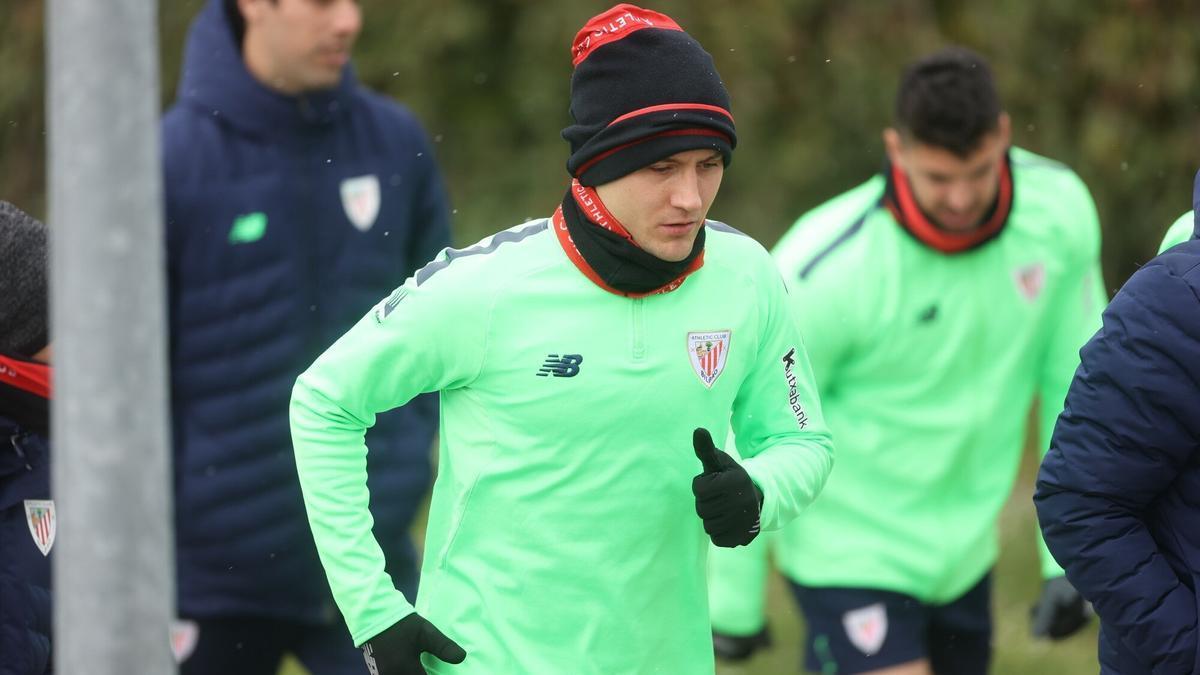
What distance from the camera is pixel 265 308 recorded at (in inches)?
211

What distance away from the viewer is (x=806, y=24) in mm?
11430

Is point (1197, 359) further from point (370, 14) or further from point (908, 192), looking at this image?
point (370, 14)

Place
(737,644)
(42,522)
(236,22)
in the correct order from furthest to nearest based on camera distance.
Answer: (737,644) < (236,22) < (42,522)

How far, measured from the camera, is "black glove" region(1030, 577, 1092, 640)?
546cm

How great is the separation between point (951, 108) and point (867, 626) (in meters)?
1.44

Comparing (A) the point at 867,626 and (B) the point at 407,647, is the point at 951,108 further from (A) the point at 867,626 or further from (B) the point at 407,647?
(B) the point at 407,647

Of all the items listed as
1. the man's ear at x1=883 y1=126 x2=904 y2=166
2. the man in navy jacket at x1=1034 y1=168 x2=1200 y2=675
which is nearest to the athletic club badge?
the man's ear at x1=883 y1=126 x2=904 y2=166

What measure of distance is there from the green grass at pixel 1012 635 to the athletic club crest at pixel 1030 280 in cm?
158

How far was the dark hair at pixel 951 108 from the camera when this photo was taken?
5.42 metres

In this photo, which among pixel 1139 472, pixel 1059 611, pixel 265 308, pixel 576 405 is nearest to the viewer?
pixel 1139 472

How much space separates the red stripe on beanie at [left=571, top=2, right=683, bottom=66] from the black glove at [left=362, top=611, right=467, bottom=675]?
108 centimetres

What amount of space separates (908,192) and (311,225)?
1645 millimetres

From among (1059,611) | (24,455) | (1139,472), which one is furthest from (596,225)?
(1059,611)

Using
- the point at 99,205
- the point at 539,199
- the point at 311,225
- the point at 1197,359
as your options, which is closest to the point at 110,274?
the point at 99,205
